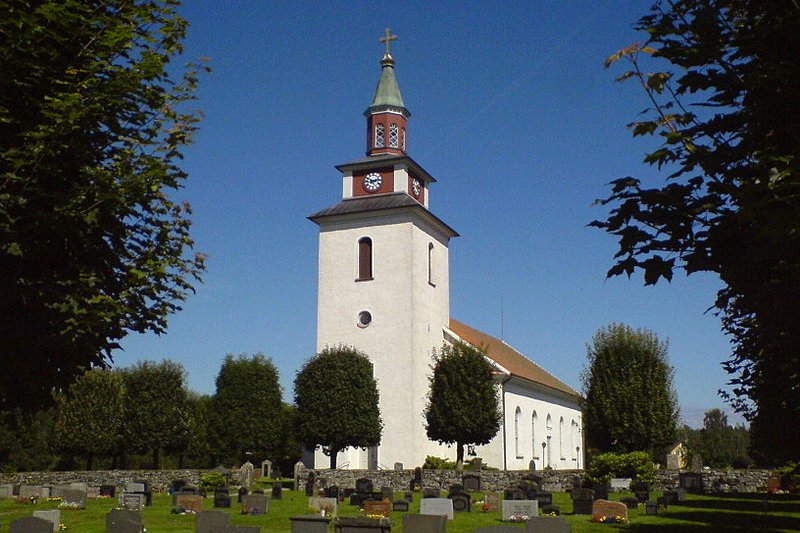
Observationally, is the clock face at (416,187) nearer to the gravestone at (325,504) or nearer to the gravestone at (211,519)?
the gravestone at (325,504)

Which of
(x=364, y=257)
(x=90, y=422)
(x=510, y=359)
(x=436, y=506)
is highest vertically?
(x=364, y=257)

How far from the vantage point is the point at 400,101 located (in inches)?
2012

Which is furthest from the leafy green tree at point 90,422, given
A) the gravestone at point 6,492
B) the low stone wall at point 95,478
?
the gravestone at point 6,492

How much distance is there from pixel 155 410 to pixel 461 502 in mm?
25721

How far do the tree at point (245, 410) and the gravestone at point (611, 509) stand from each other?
1205 inches

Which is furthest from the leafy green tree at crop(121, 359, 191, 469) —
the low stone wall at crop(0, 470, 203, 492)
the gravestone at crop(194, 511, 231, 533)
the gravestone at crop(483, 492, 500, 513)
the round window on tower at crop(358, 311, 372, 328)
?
the gravestone at crop(194, 511, 231, 533)

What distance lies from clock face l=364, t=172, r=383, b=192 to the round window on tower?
7383 millimetres

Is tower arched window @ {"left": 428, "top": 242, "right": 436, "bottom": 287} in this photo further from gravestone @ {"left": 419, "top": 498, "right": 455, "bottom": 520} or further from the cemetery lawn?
gravestone @ {"left": 419, "top": 498, "right": 455, "bottom": 520}

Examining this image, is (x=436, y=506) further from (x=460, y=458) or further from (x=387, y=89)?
(x=387, y=89)

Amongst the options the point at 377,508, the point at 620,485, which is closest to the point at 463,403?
the point at 620,485

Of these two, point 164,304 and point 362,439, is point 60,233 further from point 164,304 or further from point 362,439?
point 362,439

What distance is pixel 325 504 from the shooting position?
25.0 metres

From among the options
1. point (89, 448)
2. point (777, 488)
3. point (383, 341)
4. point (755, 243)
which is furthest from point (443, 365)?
point (755, 243)

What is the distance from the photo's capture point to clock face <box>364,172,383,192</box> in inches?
1961
